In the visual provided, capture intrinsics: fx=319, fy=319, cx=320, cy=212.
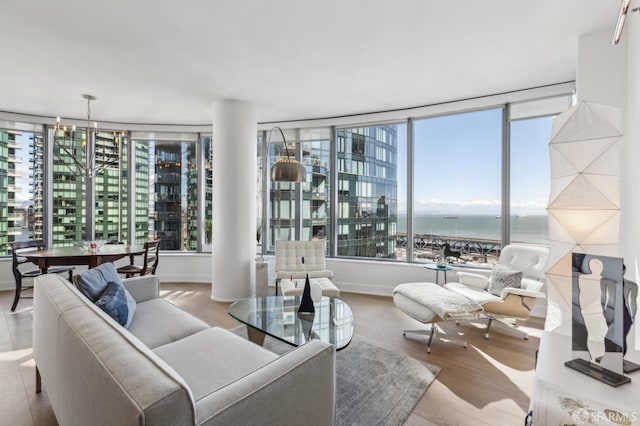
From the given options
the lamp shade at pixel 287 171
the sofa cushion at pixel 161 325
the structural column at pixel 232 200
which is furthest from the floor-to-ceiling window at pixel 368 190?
the sofa cushion at pixel 161 325

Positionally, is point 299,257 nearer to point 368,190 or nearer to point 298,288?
point 298,288

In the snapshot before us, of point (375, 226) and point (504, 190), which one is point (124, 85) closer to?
point (375, 226)

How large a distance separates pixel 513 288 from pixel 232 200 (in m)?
3.68

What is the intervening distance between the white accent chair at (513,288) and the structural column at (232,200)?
2860 mm

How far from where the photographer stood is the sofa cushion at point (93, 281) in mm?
2221

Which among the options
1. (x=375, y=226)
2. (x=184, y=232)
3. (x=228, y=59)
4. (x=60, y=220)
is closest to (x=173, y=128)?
(x=184, y=232)

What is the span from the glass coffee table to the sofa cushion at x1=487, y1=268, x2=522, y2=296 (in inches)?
70.9

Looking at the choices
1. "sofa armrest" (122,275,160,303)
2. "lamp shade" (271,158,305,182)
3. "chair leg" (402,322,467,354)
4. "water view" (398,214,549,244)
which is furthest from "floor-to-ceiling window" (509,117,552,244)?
"sofa armrest" (122,275,160,303)

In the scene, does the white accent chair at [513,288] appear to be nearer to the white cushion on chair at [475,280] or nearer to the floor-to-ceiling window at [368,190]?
the white cushion on chair at [475,280]

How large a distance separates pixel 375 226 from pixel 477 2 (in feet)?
11.4

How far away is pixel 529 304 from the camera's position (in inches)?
120

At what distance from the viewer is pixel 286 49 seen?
304cm

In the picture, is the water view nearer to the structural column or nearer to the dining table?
the structural column

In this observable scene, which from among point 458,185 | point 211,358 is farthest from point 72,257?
point 458,185
